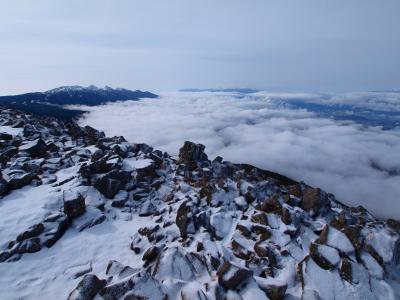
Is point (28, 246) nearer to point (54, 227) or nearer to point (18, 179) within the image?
point (54, 227)

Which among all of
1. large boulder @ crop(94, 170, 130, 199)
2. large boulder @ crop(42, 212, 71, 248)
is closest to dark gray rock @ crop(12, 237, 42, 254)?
large boulder @ crop(42, 212, 71, 248)

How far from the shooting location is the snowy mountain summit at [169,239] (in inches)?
552

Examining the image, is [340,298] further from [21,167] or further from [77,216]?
[21,167]

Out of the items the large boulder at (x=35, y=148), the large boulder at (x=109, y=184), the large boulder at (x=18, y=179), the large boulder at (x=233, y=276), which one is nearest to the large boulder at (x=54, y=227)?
the large boulder at (x=109, y=184)

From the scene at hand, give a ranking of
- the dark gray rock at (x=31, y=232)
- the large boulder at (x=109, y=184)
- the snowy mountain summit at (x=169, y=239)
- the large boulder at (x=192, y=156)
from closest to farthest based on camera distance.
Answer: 1. the snowy mountain summit at (x=169, y=239)
2. the dark gray rock at (x=31, y=232)
3. the large boulder at (x=109, y=184)
4. the large boulder at (x=192, y=156)

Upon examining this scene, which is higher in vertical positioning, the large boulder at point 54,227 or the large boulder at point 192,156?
the large boulder at point 54,227

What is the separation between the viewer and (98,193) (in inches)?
992

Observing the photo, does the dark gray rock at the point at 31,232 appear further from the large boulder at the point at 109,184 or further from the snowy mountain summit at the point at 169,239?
the large boulder at the point at 109,184

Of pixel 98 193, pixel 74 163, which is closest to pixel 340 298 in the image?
pixel 98 193

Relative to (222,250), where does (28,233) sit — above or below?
above

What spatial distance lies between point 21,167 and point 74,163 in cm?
520

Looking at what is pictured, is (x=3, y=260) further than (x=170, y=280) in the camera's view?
Yes

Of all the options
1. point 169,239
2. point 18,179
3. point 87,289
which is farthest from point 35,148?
point 87,289

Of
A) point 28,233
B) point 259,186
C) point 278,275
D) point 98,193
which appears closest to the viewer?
point 278,275
